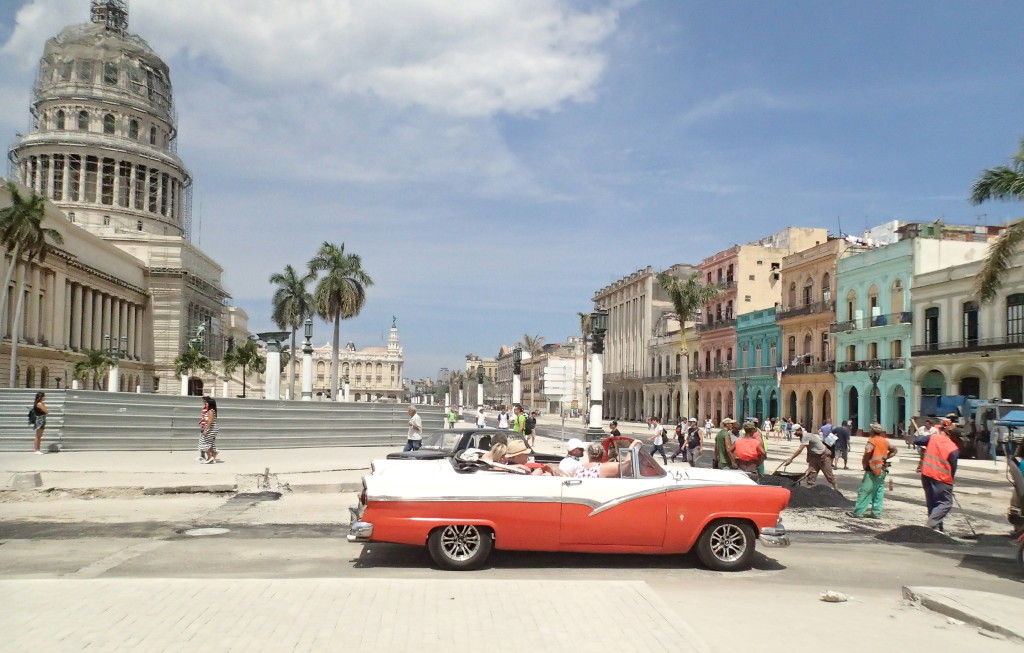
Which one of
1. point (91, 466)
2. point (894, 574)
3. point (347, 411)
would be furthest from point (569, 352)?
point (894, 574)

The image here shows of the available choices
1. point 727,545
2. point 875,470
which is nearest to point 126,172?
point 875,470

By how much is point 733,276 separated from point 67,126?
6938cm

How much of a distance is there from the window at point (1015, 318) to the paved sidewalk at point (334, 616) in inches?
1471

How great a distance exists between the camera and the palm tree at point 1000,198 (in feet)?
78.1

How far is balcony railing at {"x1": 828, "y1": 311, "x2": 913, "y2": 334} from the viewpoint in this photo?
145 feet

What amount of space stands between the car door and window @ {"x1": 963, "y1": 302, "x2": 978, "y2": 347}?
3744 cm

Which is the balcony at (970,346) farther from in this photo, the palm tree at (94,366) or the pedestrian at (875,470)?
the palm tree at (94,366)

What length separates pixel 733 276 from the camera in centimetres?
Answer: 6475

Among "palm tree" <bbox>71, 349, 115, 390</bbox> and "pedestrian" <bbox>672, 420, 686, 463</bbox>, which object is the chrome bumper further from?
"palm tree" <bbox>71, 349, 115, 390</bbox>

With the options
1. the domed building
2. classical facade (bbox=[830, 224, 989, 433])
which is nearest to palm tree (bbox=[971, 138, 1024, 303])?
classical facade (bbox=[830, 224, 989, 433])

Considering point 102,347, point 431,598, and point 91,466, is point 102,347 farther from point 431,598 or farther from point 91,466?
point 431,598

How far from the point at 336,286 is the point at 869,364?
32.0m

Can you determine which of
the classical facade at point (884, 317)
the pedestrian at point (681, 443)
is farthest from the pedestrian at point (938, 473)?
the classical facade at point (884, 317)

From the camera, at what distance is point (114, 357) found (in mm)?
41938
